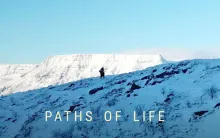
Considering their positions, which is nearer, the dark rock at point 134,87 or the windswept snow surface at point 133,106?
the windswept snow surface at point 133,106

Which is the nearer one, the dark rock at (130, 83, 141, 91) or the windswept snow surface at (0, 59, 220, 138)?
the windswept snow surface at (0, 59, 220, 138)

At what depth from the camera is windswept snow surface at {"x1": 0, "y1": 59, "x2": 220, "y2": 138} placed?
2069 centimetres

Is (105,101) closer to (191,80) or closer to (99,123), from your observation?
(99,123)

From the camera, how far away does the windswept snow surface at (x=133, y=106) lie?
20.7 meters

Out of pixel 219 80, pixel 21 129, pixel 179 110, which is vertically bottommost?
pixel 21 129

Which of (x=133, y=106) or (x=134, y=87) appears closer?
(x=133, y=106)

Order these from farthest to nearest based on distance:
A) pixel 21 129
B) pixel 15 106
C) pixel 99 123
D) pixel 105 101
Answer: pixel 15 106 → pixel 105 101 → pixel 21 129 → pixel 99 123

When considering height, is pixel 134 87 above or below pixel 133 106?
above

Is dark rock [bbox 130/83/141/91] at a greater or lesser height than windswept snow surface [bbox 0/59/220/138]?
greater

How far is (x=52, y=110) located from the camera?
2834 cm

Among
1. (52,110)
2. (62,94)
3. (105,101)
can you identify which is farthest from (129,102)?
(62,94)

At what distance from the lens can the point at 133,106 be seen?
24859 millimetres

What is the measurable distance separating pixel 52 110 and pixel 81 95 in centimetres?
355

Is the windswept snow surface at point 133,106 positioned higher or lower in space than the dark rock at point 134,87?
lower
